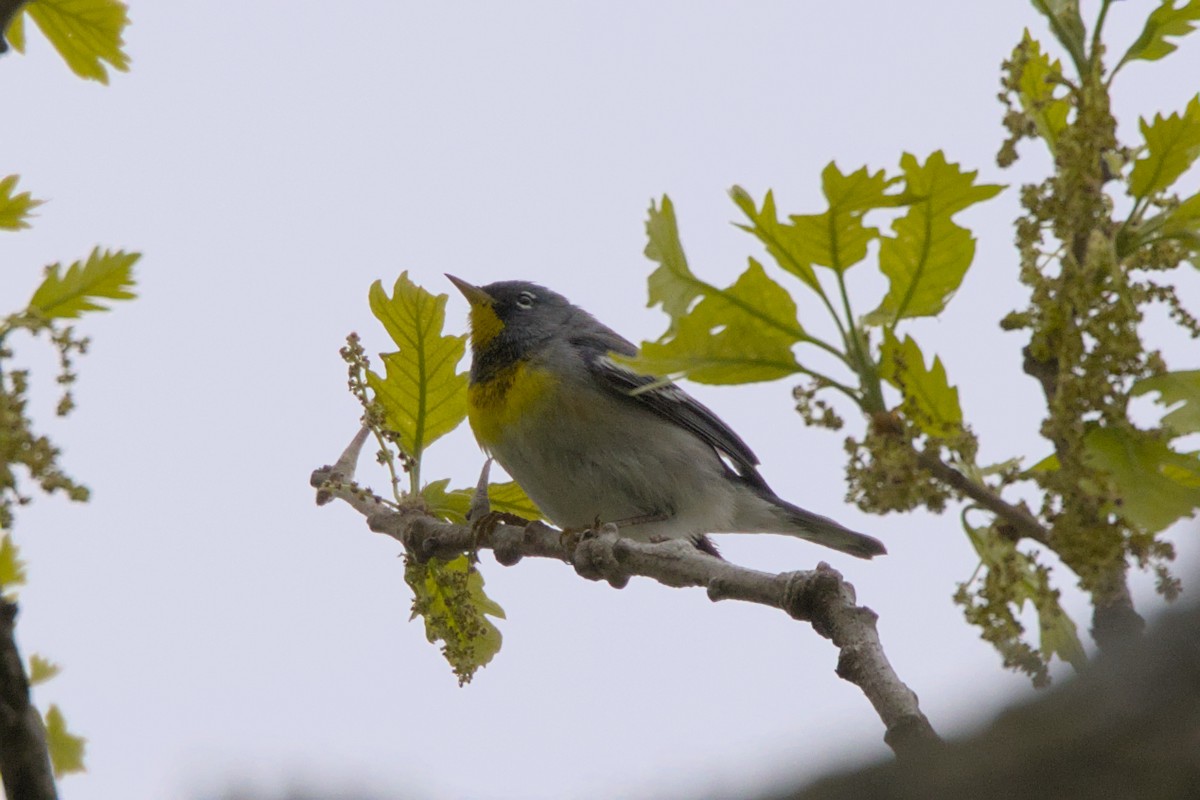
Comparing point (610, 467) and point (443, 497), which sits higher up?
point (610, 467)

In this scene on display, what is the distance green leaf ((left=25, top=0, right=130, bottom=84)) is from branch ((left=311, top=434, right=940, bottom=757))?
4.10ft

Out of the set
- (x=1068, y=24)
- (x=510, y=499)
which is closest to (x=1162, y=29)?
(x=1068, y=24)

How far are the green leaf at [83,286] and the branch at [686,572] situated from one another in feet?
3.26

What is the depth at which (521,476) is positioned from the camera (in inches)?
211

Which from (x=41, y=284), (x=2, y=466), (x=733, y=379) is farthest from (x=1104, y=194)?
(x=41, y=284)

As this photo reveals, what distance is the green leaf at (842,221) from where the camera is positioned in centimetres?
230

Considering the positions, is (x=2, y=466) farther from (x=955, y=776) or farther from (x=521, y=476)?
(x=521, y=476)

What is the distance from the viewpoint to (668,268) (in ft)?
7.79

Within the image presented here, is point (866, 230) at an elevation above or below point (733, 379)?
above

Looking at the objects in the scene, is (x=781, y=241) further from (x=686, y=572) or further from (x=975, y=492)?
(x=686, y=572)

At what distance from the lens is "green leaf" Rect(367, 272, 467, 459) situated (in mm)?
3920

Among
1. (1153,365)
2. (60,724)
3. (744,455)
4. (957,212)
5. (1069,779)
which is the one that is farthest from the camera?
(744,455)

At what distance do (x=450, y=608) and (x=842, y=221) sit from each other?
1.80 meters

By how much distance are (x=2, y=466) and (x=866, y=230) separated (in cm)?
150
